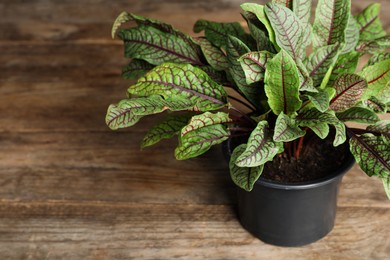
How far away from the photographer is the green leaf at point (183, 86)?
1.08 meters

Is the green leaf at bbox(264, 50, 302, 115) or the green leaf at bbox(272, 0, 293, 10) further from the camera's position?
the green leaf at bbox(272, 0, 293, 10)

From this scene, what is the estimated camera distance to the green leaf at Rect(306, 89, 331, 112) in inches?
38.5

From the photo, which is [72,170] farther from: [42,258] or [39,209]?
[42,258]

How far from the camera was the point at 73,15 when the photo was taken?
1.97 m

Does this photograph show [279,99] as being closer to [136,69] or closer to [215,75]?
[215,75]

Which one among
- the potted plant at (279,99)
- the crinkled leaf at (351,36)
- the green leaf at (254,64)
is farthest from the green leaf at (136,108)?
the crinkled leaf at (351,36)

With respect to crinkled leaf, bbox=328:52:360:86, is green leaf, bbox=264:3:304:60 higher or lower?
higher

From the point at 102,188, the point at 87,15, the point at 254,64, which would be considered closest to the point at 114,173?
the point at 102,188

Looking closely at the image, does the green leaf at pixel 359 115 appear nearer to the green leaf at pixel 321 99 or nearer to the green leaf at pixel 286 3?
the green leaf at pixel 321 99

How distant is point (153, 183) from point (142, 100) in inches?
15.2

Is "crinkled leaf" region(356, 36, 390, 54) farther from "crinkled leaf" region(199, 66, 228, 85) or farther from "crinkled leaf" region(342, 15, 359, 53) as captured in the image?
"crinkled leaf" region(199, 66, 228, 85)

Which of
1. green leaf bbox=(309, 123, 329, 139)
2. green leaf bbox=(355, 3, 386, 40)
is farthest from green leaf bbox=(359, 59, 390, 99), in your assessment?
green leaf bbox=(355, 3, 386, 40)

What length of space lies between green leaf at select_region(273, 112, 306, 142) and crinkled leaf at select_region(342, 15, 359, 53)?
211 millimetres

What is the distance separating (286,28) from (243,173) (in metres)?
0.24
